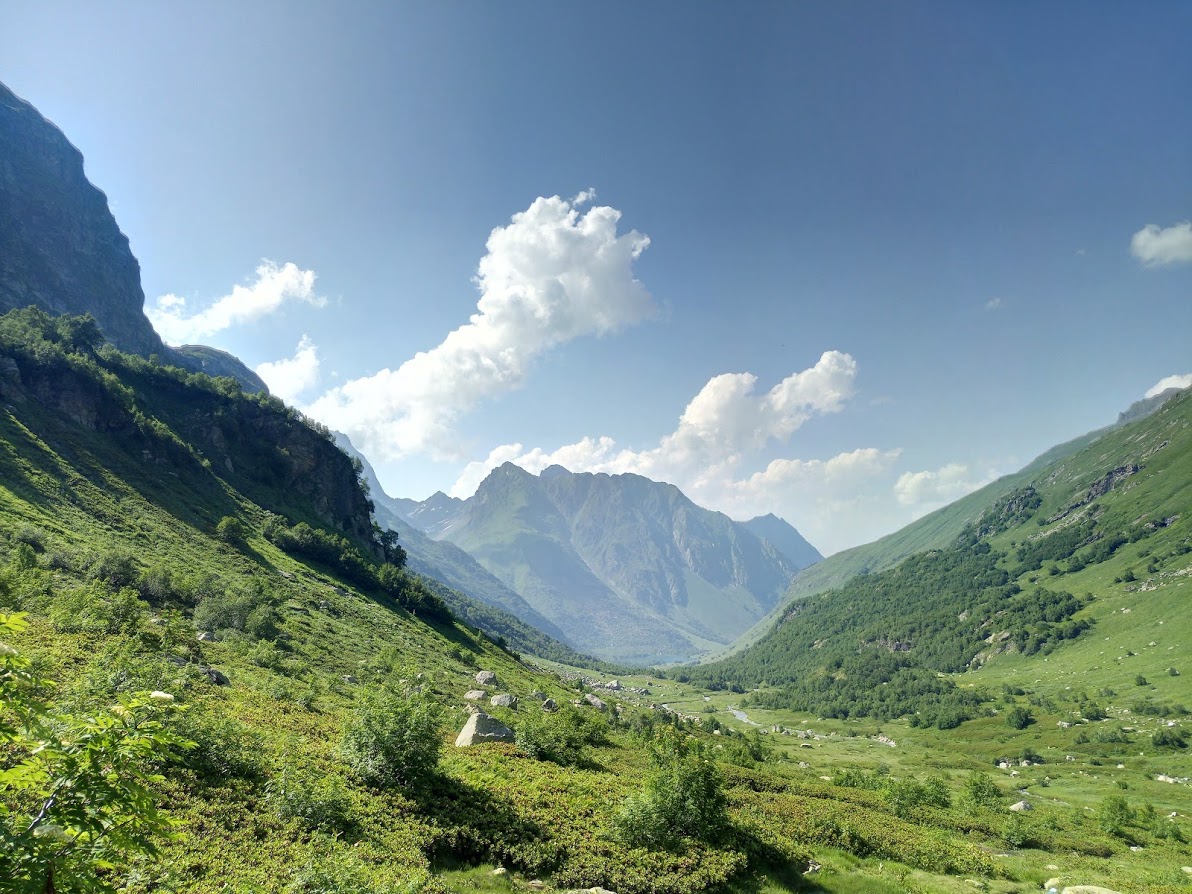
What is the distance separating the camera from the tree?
607 cm

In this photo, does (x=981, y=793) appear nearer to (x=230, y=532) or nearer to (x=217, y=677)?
(x=217, y=677)

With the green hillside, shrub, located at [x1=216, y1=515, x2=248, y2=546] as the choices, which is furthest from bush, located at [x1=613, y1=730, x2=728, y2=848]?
shrub, located at [x1=216, y1=515, x2=248, y2=546]

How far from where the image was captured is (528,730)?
34000 millimetres

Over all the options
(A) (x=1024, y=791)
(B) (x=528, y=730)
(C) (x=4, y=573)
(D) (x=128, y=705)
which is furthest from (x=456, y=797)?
(A) (x=1024, y=791)

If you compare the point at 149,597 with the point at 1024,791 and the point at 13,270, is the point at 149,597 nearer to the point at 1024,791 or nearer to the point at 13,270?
the point at 1024,791

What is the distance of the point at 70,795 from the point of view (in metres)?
7.01

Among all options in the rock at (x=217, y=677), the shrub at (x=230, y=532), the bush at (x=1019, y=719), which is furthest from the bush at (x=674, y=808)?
the bush at (x=1019, y=719)

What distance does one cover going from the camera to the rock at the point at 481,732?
34062 millimetres

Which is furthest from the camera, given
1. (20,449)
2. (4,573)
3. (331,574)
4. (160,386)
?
(160,386)

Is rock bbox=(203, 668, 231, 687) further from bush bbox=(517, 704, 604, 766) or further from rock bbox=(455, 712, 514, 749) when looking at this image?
bush bbox=(517, 704, 604, 766)

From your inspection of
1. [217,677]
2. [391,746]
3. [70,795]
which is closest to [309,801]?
[391,746]

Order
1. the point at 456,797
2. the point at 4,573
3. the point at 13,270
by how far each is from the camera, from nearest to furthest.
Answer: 1. the point at 456,797
2. the point at 4,573
3. the point at 13,270

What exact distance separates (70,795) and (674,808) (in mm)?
21194

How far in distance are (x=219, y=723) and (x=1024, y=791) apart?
456 ft
